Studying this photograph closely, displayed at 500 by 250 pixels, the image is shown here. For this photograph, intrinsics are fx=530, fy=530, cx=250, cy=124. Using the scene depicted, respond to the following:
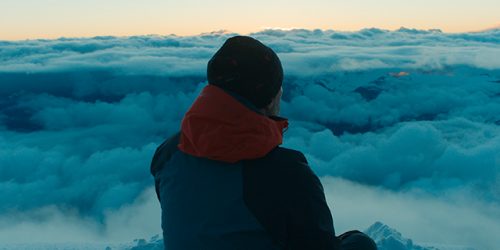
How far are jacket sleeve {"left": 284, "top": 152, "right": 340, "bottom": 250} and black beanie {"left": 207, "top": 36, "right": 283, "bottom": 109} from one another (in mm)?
175

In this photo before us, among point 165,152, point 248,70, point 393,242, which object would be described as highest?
point 248,70

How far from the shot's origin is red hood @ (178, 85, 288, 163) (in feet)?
3.72

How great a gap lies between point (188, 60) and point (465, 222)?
79.3 feet

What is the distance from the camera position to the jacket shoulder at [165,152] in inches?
53.1

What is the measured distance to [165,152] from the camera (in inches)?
54.4

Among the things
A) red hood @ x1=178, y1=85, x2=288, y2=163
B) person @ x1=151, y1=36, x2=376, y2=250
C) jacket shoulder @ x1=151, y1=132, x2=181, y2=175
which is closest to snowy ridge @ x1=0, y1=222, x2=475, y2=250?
jacket shoulder @ x1=151, y1=132, x2=181, y2=175

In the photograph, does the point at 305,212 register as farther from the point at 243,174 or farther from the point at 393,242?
the point at 393,242

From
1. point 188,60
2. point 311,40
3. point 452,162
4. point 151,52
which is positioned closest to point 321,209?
point 452,162

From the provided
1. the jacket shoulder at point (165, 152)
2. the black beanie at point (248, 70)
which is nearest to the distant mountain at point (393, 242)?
the jacket shoulder at point (165, 152)

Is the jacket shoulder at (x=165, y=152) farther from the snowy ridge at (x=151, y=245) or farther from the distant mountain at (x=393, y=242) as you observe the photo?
the distant mountain at (x=393, y=242)

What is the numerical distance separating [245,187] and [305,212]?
139 mm

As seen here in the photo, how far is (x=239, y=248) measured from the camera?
1.16 meters

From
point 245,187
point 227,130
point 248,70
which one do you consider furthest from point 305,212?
point 248,70

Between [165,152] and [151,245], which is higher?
[165,152]
